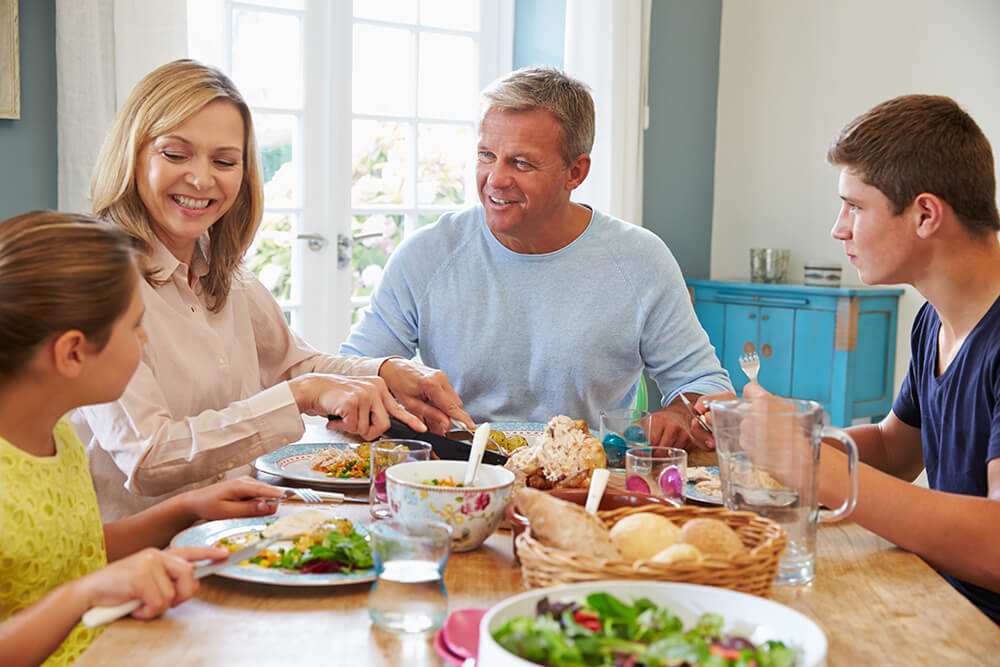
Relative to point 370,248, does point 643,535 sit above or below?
below

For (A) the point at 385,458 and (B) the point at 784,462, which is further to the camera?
(A) the point at 385,458

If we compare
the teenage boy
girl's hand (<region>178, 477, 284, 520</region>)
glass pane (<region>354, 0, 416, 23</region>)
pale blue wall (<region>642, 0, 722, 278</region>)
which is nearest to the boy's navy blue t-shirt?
the teenage boy

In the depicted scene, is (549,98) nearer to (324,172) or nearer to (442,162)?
(324,172)

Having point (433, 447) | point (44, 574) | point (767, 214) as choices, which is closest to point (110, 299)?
point (44, 574)

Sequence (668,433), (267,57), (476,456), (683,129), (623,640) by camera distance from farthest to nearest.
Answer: (683,129) < (267,57) < (668,433) < (476,456) < (623,640)

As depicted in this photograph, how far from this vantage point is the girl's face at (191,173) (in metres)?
1.67

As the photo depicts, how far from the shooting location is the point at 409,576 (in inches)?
37.0

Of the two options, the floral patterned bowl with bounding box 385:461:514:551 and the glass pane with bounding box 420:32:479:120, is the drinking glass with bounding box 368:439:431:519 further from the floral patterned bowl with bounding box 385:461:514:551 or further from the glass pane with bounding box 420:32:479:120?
the glass pane with bounding box 420:32:479:120

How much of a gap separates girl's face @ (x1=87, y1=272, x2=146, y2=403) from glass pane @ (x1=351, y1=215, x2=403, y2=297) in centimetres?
281

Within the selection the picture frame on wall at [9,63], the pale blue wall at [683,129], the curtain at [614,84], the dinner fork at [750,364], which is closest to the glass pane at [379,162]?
the curtain at [614,84]

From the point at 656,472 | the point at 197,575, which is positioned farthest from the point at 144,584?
the point at 656,472

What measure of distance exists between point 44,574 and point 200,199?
2.56 ft

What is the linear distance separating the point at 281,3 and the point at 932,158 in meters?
2.85

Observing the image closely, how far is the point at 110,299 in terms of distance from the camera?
1157 mm
